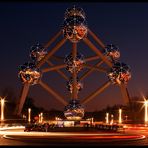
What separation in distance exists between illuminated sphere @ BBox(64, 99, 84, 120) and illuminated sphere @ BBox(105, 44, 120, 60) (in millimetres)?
9349

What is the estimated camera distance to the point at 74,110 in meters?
40.8

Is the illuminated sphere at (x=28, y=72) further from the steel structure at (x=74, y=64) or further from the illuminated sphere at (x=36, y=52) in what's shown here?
the illuminated sphere at (x=36, y=52)

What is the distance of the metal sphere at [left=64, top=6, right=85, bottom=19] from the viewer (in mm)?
41000

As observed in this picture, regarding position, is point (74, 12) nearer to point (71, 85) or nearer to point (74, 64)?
point (74, 64)

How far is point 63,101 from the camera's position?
50031 mm

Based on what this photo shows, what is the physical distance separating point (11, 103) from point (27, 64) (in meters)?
60.4

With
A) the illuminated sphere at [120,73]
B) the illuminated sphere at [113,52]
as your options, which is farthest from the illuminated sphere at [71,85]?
the illuminated sphere at [113,52]

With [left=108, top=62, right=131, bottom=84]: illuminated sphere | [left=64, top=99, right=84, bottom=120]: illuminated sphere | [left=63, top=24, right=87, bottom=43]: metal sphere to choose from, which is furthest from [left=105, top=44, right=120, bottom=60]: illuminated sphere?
[left=64, top=99, right=84, bottom=120]: illuminated sphere

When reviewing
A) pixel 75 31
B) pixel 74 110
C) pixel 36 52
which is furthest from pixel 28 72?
pixel 75 31

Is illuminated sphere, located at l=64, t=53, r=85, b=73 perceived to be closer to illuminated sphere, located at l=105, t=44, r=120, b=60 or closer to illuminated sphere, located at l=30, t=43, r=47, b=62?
illuminated sphere, located at l=105, t=44, r=120, b=60

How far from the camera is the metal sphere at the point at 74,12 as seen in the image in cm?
4100

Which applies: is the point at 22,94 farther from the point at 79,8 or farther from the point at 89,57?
the point at 79,8

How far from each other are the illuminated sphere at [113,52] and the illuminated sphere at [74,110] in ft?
30.7

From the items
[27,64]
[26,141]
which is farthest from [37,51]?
[26,141]
